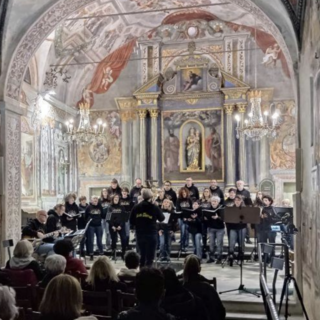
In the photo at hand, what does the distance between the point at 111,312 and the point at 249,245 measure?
8.34m

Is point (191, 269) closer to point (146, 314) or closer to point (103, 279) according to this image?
point (103, 279)

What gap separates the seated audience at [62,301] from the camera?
9.89 feet

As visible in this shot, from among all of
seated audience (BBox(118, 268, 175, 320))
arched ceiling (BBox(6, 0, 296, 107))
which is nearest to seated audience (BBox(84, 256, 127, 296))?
seated audience (BBox(118, 268, 175, 320))

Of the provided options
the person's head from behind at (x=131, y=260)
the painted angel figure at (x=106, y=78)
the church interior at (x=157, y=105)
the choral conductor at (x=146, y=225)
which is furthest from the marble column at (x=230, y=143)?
the person's head from behind at (x=131, y=260)

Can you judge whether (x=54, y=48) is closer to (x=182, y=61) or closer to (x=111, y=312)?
(x=182, y=61)

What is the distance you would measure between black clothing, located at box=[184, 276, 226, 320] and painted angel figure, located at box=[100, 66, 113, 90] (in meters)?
14.6

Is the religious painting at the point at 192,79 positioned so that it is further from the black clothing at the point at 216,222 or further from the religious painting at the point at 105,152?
the black clothing at the point at 216,222

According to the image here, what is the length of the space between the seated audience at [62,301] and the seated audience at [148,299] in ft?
1.03

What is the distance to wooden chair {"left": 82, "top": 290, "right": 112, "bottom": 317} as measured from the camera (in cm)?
426

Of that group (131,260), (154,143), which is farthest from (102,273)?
(154,143)

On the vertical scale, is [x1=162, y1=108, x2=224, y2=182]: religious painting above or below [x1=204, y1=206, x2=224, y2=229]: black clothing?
above

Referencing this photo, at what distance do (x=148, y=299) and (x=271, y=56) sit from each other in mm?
15295

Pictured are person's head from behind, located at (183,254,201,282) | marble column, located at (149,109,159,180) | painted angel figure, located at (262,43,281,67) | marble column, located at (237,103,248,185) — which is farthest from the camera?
marble column, located at (149,109,159,180)

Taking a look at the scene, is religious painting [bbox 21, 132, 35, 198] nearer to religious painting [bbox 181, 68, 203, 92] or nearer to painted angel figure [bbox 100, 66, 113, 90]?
painted angel figure [bbox 100, 66, 113, 90]
